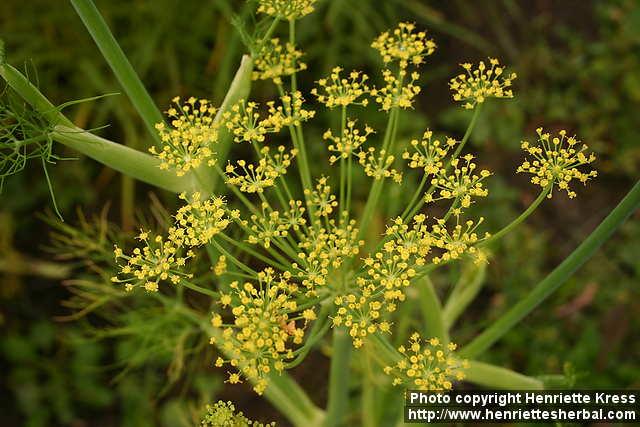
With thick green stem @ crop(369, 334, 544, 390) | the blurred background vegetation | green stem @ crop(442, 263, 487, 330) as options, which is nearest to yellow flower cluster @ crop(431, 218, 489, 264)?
thick green stem @ crop(369, 334, 544, 390)

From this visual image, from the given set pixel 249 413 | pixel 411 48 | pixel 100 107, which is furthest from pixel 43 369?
pixel 411 48

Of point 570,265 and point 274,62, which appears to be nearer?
point 570,265

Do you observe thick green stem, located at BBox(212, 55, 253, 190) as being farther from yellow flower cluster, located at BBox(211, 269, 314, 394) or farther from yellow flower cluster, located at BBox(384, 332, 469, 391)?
yellow flower cluster, located at BBox(384, 332, 469, 391)

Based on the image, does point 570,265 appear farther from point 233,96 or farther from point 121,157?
point 121,157

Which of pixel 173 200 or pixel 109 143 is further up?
pixel 173 200

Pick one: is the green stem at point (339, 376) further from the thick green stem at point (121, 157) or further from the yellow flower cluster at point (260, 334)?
the thick green stem at point (121, 157)

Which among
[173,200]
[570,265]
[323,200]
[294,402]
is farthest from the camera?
[173,200]

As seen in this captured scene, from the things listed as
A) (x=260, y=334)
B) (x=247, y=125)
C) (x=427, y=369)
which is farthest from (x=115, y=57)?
(x=427, y=369)
